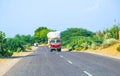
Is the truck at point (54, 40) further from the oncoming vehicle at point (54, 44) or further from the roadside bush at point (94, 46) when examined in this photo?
the roadside bush at point (94, 46)

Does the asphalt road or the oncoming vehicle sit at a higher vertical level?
the oncoming vehicle

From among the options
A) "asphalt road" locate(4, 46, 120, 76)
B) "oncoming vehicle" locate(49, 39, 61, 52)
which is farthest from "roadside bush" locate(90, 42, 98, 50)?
"asphalt road" locate(4, 46, 120, 76)

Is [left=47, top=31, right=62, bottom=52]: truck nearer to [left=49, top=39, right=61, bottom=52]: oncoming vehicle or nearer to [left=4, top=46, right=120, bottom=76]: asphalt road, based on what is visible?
[left=49, top=39, right=61, bottom=52]: oncoming vehicle

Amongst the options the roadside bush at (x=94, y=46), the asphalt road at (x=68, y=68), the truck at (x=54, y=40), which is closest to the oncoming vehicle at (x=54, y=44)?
the truck at (x=54, y=40)

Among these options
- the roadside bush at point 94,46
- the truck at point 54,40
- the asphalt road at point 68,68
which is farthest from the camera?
the truck at point 54,40

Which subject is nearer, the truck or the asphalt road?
the asphalt road

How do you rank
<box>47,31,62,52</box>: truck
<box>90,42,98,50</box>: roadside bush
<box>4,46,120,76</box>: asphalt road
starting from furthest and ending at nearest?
<box>47,31,62,52</box>: truck, <box>90,42,98,50</box>: roadside bush, <box>4,46,120,76</box>: asphalt road

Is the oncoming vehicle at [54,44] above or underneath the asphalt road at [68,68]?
above

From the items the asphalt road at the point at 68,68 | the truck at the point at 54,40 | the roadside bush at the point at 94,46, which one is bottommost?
the asphalt road at the point at 68,68

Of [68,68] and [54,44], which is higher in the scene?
[54,44]

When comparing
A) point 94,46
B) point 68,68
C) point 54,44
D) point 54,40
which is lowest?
point 68,68

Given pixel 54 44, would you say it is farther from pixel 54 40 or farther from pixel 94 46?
pixel 94 46

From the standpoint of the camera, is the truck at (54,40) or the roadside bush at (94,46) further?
the truck at (54,40)

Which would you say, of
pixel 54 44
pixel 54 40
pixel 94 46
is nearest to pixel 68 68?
pixel 94 46
